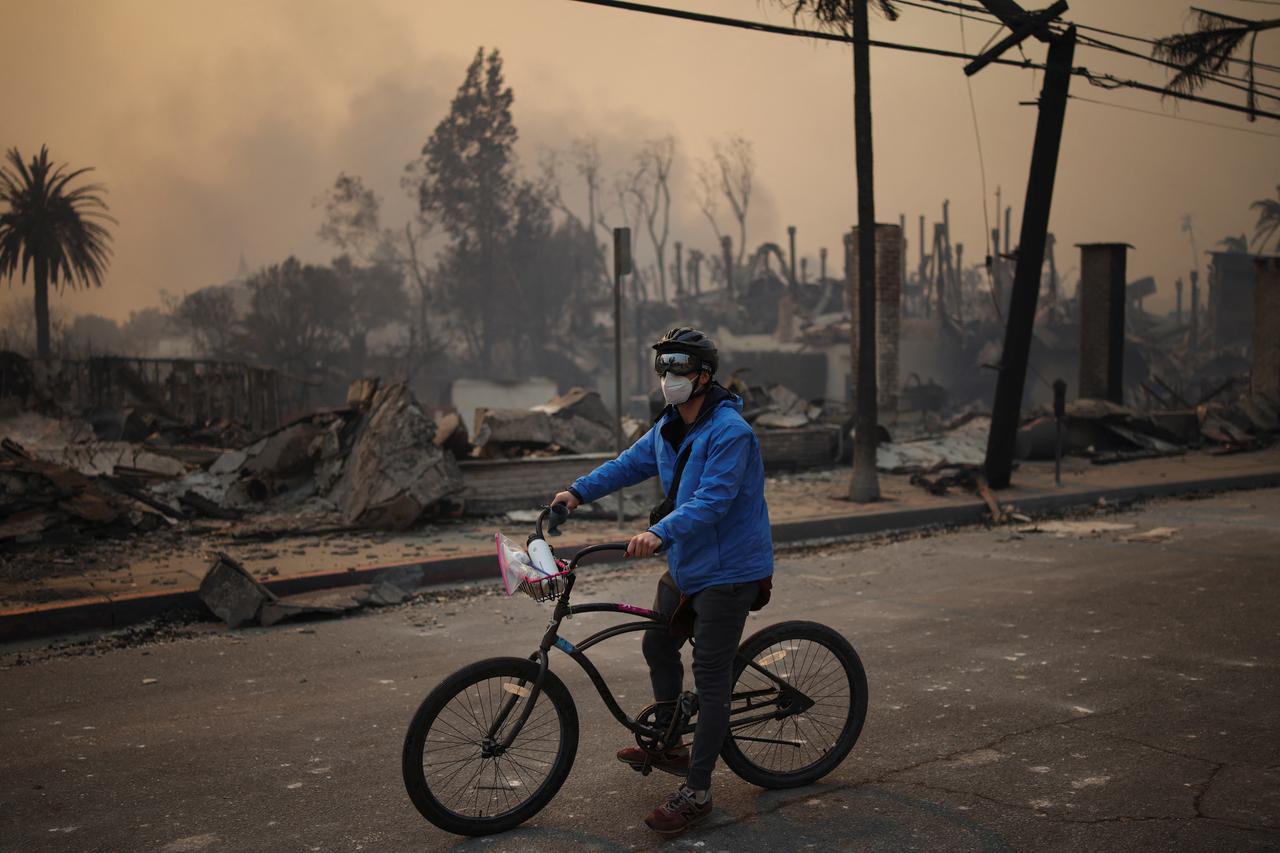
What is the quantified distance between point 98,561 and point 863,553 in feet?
23.9

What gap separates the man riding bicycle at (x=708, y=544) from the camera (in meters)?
3.81

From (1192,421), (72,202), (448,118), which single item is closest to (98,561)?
(1192,421)

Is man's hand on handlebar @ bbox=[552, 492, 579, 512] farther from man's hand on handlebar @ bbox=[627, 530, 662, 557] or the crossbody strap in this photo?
man's hand on handlebar @ bbox=[627, 530, 662, 557]

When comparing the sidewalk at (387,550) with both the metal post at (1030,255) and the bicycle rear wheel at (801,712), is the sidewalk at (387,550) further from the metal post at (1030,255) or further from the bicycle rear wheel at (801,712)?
the bicycle rear wheel at (801,712)

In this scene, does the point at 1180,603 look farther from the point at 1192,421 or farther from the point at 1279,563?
the point at 1192,421

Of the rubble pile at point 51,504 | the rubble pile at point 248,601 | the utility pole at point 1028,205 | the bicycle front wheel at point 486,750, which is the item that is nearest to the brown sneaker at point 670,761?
the bicycle front wheel at point 486,750

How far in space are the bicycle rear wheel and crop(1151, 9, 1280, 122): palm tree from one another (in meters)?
16.1

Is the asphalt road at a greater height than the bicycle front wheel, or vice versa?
the bicycle front wheel

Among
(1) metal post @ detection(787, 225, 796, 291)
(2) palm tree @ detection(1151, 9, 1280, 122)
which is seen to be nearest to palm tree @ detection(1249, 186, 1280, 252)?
(1) metal post @ detection(787, 225, 796, 291)

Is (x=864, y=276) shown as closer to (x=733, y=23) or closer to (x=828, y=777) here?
(x=733, y=23)

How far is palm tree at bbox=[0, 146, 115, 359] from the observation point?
3934cm

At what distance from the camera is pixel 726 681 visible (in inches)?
153

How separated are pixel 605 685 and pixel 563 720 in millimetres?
211

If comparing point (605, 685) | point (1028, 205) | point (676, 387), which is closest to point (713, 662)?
point (605, 685)
